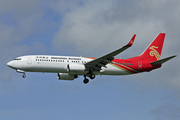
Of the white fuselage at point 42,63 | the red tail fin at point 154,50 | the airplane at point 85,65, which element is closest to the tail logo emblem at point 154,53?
the red tail fin at point 154,50

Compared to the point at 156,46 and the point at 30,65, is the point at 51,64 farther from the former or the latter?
the point at 156,46

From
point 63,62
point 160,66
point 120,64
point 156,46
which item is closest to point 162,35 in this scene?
point 156,46

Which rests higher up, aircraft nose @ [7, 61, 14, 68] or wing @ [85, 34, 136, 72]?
aircraft nose @ [7, 61, 14, 68]

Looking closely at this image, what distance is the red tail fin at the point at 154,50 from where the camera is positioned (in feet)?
217

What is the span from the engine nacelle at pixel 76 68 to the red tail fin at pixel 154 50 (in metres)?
13.0

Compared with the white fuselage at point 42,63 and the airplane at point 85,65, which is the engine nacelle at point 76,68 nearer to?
the airplane at point 85,65

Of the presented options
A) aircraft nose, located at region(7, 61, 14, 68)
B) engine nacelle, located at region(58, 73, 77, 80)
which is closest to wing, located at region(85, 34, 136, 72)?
engine nacelle, located at region(58, 73, 77, 80)

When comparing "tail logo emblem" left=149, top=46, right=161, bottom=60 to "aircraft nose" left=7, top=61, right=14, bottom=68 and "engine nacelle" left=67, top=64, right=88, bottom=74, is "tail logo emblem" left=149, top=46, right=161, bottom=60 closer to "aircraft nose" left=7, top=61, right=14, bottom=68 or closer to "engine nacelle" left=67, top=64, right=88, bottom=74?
"engine nacelle" left=67, top=64, right=88, bottom=74

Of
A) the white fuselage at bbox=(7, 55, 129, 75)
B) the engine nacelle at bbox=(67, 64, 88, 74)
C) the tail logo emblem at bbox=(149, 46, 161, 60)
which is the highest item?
the tail logo emblem at bbox=(149, 46, 161, 60)

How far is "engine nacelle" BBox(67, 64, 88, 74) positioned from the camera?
5819 cm

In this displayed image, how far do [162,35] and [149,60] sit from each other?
6.69 m

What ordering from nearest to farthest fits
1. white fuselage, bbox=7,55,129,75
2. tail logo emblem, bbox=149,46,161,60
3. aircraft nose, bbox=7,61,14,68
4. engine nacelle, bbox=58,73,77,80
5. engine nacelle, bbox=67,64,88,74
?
white fuselage, bbox=7,55,129,75
engine nacelle, bbox=67,64,88,74
aircraft nose, bbox=7,61,14,68
engine nacelle, bbox=58,73,77,80
tail logo emblem, bbox=149,46,161,60

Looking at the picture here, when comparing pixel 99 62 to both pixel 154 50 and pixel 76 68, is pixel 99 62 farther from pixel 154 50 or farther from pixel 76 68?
pixel 154 50

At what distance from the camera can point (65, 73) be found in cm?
6412
